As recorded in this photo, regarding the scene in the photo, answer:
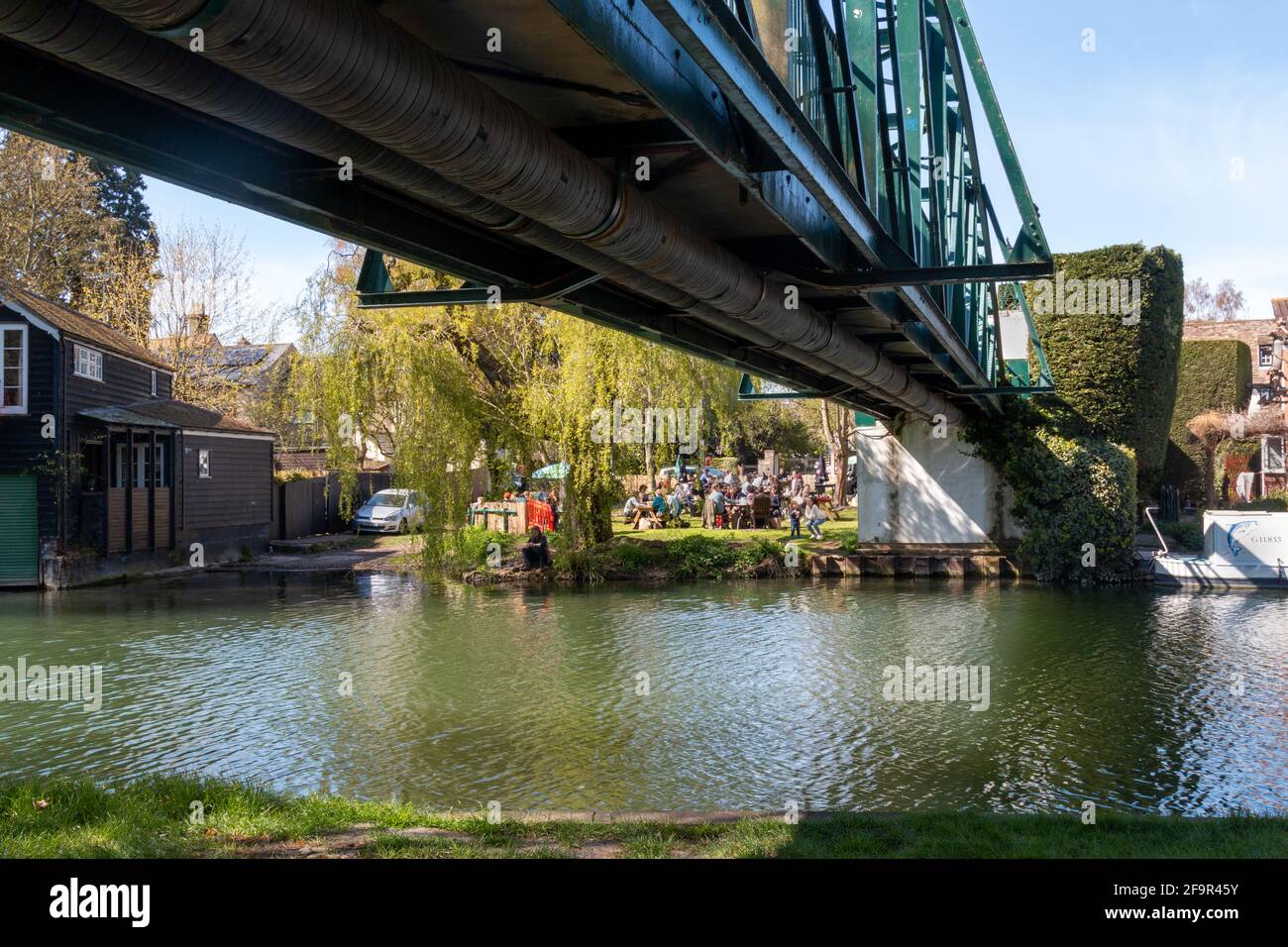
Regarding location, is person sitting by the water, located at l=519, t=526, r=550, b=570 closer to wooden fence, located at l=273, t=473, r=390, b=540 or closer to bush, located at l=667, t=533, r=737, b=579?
bush, located at l=667, t=533, r=737, b=579

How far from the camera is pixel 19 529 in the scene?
23766 mm

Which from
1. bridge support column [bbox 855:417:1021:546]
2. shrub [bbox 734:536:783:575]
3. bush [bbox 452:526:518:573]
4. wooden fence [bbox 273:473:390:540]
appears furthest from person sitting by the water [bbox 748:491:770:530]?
wooden fence [bbox 273:473:390:540]

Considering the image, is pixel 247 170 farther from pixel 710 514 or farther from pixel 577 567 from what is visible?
pixel 710 514

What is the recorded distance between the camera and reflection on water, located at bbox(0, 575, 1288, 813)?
9016mm

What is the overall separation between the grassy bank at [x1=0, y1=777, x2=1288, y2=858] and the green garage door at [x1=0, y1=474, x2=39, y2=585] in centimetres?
1857

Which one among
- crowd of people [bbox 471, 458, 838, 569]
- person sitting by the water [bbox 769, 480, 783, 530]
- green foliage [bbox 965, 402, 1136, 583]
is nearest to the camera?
green foliage [bbox 965, 402, 1136, 583]

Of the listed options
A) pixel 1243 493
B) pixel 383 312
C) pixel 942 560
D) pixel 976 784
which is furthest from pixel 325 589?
pixel 1243 493

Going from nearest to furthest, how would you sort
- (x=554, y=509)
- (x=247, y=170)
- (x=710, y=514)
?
(x=247, y=170)
(x=554, y=509)
(x=710, y=514)

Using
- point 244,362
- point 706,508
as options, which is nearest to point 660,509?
point 706,508

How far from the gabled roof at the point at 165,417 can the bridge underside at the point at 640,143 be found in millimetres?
18150

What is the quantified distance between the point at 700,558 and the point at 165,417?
1375 centimetres
